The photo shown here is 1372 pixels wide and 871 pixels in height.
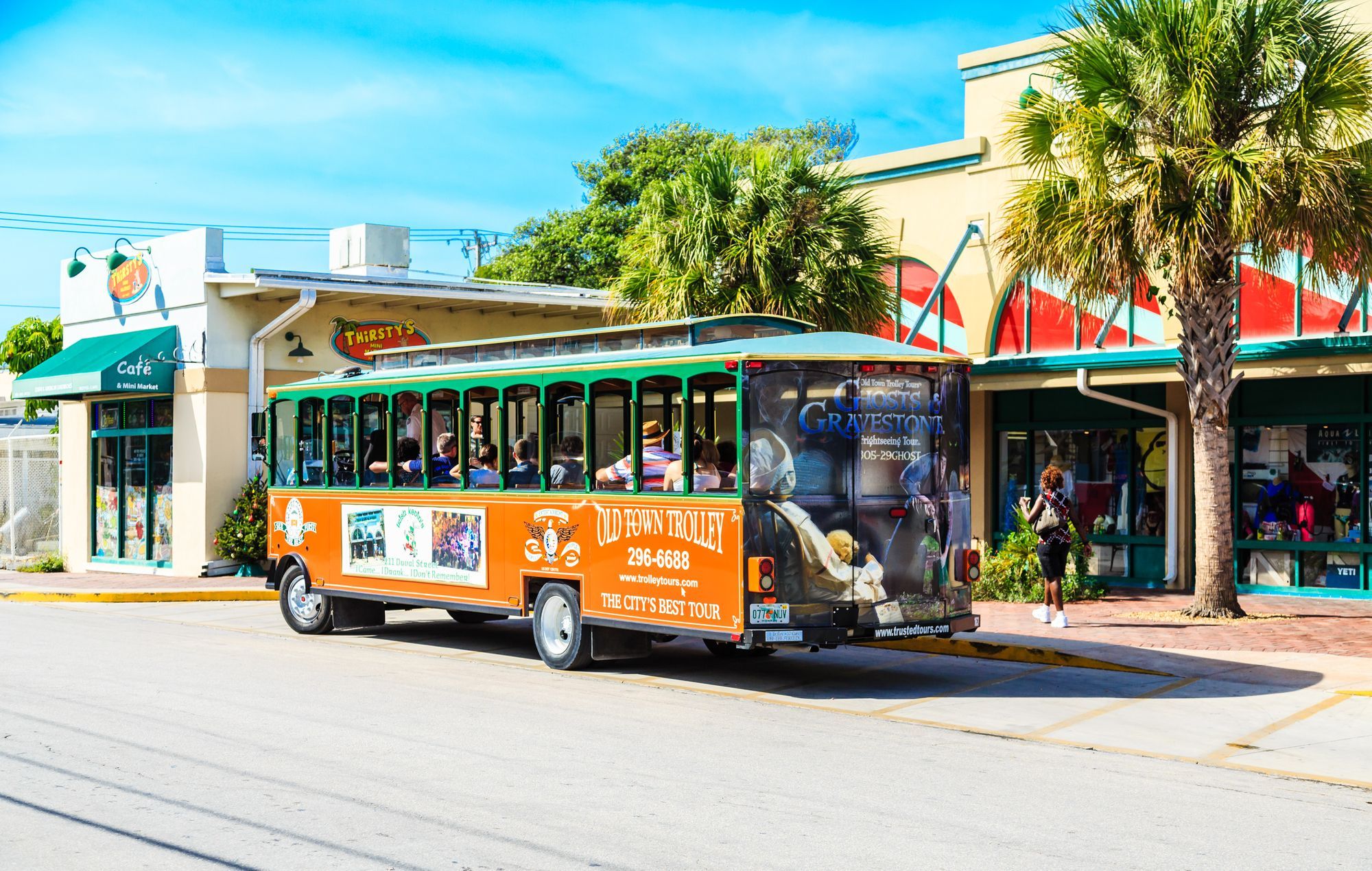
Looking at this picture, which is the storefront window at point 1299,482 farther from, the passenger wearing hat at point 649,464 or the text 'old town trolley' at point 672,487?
the passenger wearing hat at point 649,464

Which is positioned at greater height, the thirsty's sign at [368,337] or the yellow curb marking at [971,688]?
the thirsty's sign at [368,337]

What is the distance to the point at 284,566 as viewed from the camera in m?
16.1

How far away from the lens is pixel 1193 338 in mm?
15078

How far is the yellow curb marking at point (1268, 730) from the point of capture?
8820mm

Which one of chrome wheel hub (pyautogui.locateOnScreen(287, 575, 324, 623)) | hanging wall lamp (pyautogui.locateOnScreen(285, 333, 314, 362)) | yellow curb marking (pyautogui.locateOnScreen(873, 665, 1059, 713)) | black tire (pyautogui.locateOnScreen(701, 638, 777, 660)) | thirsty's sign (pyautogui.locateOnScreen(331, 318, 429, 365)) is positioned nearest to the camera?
yellow curb marking (pyautogui.locateOnScreen(873, 665, 1059, 713))

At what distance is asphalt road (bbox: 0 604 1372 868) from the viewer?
6367mm

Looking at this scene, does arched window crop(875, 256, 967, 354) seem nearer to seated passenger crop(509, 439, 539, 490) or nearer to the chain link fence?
seated passenger crop(509, 439, 539, 490)

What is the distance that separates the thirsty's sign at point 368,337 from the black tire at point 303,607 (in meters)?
8.06

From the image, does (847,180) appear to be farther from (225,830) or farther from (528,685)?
(225,830)

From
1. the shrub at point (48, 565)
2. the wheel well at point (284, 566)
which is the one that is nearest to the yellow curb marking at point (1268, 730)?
the wheel well at point (284, 566)

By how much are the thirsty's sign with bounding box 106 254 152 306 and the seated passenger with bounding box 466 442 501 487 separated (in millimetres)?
13182

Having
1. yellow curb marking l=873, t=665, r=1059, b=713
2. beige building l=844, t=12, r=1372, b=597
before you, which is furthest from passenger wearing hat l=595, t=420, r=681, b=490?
beige building l=844, t=12, r=1372, b=597

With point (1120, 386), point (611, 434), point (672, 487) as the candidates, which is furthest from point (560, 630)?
point (1120, 386)

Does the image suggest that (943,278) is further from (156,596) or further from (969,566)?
(156,596)
